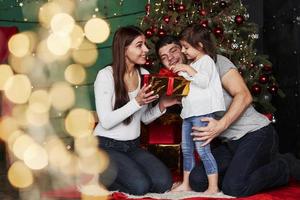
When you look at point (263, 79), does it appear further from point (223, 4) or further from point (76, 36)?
point (76, 36)

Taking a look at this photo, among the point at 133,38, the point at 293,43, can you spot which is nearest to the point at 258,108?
the point at 293,43

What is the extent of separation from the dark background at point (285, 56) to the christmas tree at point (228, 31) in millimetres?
131

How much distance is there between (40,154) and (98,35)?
4.38 feet

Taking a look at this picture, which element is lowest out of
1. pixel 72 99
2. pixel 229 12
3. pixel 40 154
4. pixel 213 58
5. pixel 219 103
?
pixel 40 154

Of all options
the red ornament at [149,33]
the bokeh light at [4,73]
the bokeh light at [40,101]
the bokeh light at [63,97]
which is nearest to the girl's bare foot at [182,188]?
the red ornament at [149,33]

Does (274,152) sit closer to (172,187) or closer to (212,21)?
(172,187)

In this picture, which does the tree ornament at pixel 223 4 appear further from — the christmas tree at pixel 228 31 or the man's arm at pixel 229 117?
the man's arm at pixel 229 117

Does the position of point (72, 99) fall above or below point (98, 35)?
below

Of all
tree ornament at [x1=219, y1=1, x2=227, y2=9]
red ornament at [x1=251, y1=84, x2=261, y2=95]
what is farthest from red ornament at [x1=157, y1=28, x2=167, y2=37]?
red ornament at [x1=251, y1=84, x2=261, y2=95]

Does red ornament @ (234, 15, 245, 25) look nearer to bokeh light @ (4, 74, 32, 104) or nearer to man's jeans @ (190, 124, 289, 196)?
man's jeans @ (190, 124, 289, 196)

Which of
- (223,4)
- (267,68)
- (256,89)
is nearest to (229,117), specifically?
(256,89)

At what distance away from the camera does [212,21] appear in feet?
12.6

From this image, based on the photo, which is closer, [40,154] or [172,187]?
[172,187]

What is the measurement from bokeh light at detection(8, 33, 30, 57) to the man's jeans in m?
2.00
